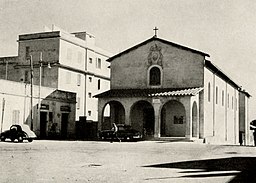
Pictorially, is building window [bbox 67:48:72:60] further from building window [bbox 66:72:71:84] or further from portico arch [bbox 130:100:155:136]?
A: portico arch [bbox 130:100:155:136]

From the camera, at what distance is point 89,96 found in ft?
158

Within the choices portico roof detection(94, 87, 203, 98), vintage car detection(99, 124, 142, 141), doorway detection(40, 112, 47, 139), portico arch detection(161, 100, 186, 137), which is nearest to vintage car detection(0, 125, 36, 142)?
vintage car detection(99, 124, 142, 141)

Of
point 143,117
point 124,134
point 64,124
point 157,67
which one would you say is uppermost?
point 157,67

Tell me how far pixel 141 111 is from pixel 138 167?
21.9 meters

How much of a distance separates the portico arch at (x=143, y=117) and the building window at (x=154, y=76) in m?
1.95

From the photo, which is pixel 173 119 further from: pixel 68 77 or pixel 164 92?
pixel 68 77

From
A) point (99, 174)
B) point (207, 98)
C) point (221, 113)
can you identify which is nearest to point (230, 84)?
point (221, 113)

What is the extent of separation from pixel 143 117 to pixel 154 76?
3.85 metres

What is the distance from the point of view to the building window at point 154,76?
1332 inches

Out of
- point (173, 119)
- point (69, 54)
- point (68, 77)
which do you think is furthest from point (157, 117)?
point (69, 54)

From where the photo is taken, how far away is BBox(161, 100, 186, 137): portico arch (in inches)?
1280

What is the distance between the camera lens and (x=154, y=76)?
3400cm

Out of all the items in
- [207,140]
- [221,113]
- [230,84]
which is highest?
[230,84]

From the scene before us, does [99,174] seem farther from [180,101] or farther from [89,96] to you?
[89,96]
